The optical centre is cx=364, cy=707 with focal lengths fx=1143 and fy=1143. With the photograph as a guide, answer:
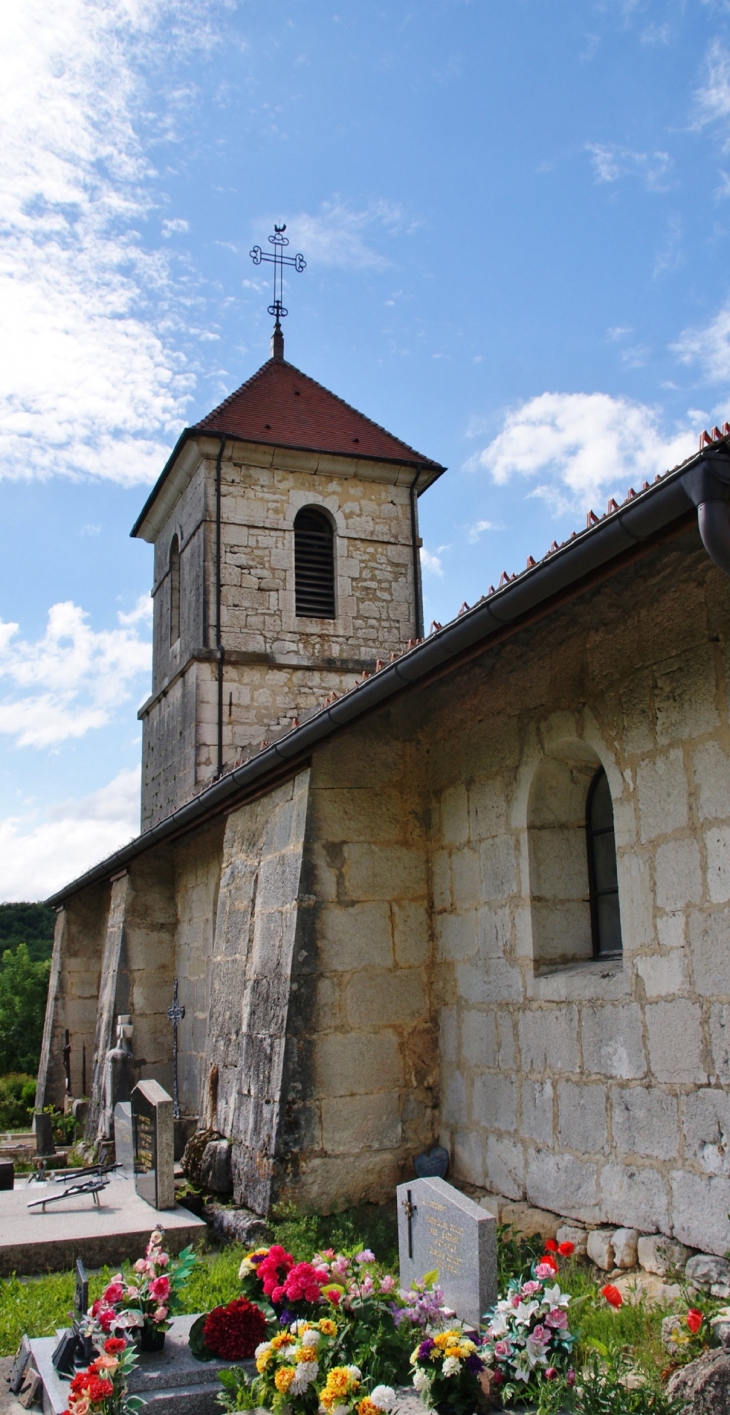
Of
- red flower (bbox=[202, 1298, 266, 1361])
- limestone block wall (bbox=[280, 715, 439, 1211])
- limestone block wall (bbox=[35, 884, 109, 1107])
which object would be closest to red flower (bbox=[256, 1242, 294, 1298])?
red flower (bbox=[202, 1298, 266, 1361])

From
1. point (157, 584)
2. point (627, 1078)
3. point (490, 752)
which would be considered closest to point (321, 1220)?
point (627, 1078)

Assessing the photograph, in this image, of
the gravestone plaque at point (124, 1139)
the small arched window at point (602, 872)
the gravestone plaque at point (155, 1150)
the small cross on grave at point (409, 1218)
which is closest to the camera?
the small cross on grave at point (409, 1218)

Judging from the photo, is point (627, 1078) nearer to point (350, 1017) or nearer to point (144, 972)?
point (350, 1017)

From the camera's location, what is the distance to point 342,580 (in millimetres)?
15562

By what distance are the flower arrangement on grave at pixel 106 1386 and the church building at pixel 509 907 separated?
2.37m

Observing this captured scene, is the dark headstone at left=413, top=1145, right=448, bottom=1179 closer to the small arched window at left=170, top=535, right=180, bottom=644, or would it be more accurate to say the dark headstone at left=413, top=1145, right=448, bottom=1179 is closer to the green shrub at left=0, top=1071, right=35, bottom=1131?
the green shrub at left=0, top=1071, right=35, bottom=1131

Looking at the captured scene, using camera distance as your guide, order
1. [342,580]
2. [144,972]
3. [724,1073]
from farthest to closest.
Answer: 1. [342,580]
2. [144,972]
3. [724,1073]

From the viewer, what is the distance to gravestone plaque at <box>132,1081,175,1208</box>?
723 centimetres

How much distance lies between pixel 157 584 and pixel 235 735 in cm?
421

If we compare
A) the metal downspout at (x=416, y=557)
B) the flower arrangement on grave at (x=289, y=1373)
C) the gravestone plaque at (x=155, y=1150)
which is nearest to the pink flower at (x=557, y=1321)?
the flower arrangement on grave at (x=289, y=1373)

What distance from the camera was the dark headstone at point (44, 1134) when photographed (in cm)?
1132

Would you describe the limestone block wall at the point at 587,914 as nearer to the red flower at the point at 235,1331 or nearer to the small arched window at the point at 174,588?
the red flower at the point at 235,1331

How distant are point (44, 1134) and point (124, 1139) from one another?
3.52 m

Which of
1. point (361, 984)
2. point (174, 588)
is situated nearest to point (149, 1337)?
point (361, 984)
